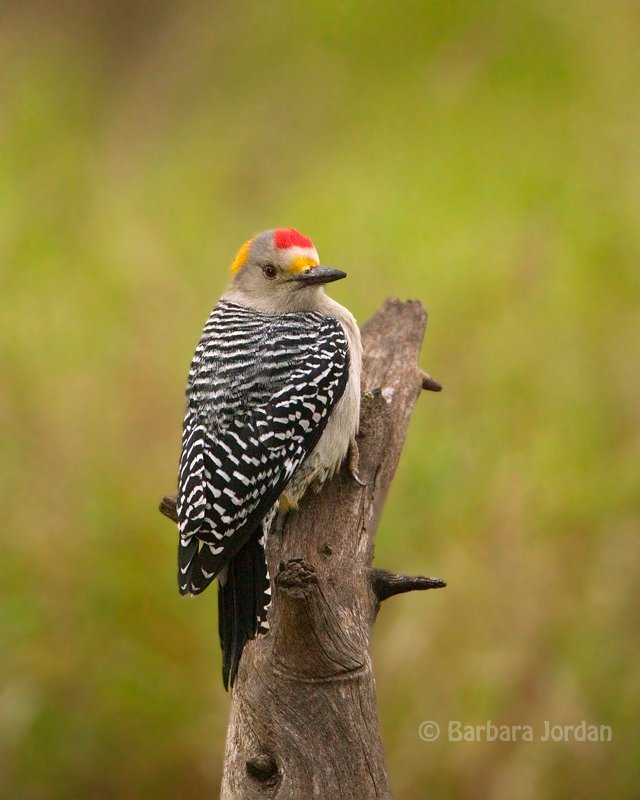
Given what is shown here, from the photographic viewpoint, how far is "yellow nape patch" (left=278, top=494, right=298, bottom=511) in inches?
150

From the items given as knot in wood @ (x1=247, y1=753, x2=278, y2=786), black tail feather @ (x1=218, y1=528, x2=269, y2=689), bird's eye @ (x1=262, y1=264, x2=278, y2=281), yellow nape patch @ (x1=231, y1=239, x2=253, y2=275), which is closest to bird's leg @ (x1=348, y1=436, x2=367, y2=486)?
black tail feather @ (x1=218, y1=528, x2=269, y2=689)

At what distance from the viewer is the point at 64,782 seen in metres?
4.73

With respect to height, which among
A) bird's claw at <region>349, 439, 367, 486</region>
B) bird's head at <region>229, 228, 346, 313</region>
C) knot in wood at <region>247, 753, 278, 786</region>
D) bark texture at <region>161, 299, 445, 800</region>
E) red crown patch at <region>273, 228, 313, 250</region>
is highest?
red crown patch at <region>273, 228, 313, 250</region>

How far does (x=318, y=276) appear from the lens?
4.16m

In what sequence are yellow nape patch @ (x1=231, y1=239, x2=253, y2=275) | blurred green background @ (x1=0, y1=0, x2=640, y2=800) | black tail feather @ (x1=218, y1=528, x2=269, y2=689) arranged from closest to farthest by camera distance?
black tail feather @ (x1=218, y1=528, x2=269, y2=689) < yellow nape patch @ (x1=231, y1=239, x2=253, y2=275) < blurred green background @ (x1=0, y1=0, x2=640, y2=800)

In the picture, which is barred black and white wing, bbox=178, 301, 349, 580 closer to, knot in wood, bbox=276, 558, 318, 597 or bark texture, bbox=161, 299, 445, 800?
bark texture, bbox=161, 299, 445, 800

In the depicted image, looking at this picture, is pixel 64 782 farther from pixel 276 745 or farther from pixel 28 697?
pixel 276 745

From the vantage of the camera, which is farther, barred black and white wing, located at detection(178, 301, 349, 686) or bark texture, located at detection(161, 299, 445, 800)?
barred black and white wing, located at detection(178, 301, 349, 686)

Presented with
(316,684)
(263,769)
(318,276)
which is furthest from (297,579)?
(318,276)

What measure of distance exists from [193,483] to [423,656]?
6.03ft

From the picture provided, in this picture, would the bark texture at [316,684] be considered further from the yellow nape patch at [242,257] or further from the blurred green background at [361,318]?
the blurred green background at [361,318]

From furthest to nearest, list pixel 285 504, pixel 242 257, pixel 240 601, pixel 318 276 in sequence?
pixel 242 257
pixel 318 276
pixel 285 504
pixel 240 601

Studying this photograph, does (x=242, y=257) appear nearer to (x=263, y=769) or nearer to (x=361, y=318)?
(x=263, y=769)

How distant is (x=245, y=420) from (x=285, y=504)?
342 millimetres
